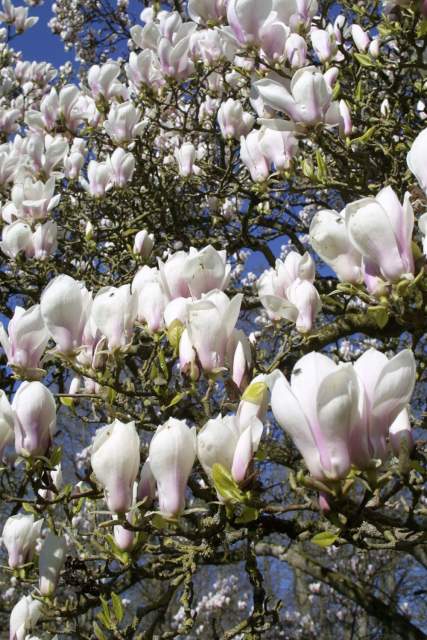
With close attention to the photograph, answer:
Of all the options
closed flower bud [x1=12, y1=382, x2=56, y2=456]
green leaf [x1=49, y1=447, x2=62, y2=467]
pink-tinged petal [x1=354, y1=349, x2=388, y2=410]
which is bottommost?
pink-tinged petal [x1=354, y1=349, x2=388, y2=410]

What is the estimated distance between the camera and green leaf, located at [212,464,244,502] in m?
1.00

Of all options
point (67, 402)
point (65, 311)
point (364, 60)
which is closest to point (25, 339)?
point (65, 311)


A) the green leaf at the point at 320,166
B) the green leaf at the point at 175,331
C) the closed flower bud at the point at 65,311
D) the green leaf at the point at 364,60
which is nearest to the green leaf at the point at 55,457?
the closed flower bud at the point at 65,311

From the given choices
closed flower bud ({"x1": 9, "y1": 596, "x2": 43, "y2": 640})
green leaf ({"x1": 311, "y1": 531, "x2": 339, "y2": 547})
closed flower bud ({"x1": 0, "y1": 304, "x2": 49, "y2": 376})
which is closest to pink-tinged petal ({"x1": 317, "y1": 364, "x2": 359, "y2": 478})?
green leaf ({"x1": 311, "y1": 531, "x2": 339, "y2": 547})

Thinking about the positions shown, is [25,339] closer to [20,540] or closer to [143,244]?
[20,540]

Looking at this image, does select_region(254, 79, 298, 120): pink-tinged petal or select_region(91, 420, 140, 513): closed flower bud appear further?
select_region(254, 79, 298, 120): pink-tinged petal

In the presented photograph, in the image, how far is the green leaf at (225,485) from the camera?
1.00 meters

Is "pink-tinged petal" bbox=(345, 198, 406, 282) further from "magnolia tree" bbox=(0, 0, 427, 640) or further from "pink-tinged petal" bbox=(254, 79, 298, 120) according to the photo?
"pink-tinged petal" bbox=(254, 79, 298, 120)

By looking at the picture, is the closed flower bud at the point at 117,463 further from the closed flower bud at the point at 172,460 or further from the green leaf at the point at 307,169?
the green leaf at the point at 307,169

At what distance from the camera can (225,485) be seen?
3.30 ft

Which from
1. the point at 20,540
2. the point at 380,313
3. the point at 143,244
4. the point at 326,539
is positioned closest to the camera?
the point at 326,539

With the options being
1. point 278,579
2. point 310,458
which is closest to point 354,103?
point 310,458

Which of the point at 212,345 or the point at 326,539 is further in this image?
the point at 212,345

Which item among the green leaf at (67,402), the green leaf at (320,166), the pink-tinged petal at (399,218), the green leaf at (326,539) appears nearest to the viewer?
the green leaf at (326,539)
